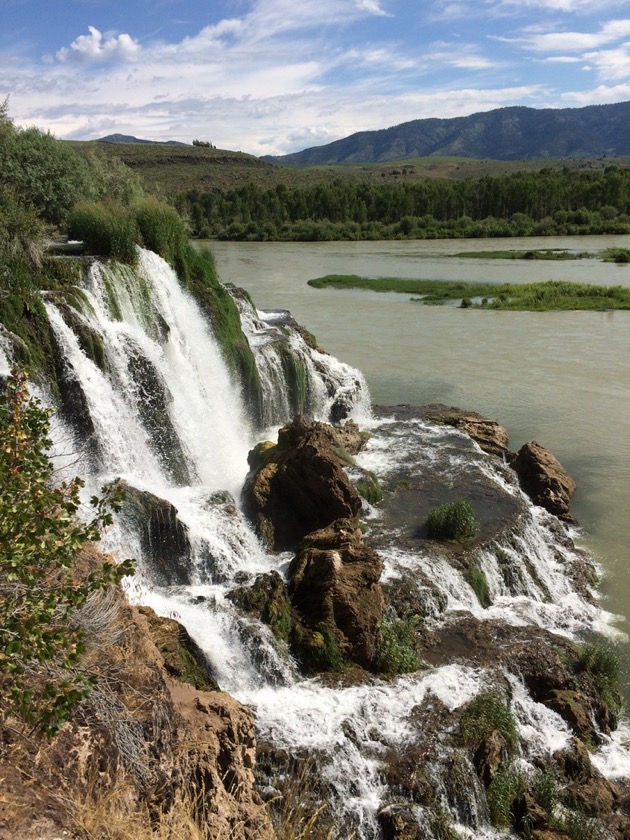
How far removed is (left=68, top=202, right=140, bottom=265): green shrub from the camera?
14727mm

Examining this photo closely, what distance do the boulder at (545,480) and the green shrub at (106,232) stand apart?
9317mm

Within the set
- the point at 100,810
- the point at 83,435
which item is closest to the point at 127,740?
the point at 100,810

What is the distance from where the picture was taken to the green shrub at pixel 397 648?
856 centimetres

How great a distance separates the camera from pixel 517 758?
754 centimetres

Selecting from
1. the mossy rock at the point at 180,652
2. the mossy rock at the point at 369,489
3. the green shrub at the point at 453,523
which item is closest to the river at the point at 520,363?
the green shrub at the point at 453,523

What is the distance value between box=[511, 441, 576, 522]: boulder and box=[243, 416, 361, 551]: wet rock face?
4383 mm

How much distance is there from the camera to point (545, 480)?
45.8 feet

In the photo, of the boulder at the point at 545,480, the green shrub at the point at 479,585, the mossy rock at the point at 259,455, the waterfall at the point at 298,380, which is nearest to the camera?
the green shrub at the point at 479,585

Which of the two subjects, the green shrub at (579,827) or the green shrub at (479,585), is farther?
the green shrub at (479,585)

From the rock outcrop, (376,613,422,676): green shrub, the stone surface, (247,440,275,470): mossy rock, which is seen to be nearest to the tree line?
(247,440,275,470): mossy rock

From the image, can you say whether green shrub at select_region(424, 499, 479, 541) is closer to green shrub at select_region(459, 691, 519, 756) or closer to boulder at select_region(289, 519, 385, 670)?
boulder at select_region(289, 519, 385, 670)

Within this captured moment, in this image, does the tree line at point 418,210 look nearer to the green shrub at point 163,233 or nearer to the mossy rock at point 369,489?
the green shrub at point 163,233

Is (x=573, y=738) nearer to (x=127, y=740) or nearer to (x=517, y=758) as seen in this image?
(x=517, y=758)

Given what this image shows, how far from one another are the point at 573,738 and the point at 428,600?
2564 mm
